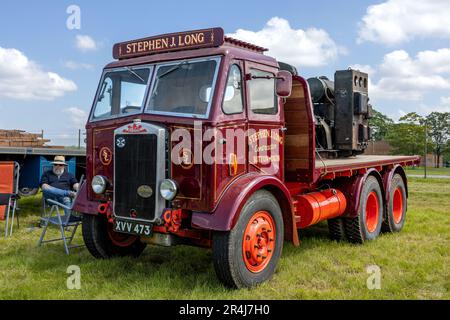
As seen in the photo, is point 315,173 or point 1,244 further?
point 1,244

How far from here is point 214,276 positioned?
5.09 metres

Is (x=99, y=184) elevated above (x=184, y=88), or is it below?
below

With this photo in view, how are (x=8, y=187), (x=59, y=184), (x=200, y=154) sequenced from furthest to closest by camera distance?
1. (x=59, y=184)
2. (x=8, y=187)
3. (x=200, y=154)

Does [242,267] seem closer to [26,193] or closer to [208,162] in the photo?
[208,162]

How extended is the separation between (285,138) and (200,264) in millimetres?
1976

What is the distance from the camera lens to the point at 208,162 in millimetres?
4500

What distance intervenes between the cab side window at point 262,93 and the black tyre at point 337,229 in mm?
2440

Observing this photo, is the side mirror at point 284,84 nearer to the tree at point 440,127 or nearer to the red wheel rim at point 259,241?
the red wheel rim at point 259,241

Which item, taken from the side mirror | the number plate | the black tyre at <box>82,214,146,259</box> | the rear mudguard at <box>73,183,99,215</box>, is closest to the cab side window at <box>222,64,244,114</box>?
the side mirror

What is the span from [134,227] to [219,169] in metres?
1.08

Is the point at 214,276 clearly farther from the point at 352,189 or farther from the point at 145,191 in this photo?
the point at 352,189

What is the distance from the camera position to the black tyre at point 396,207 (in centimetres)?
783

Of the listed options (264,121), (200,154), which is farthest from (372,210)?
(200,154)
